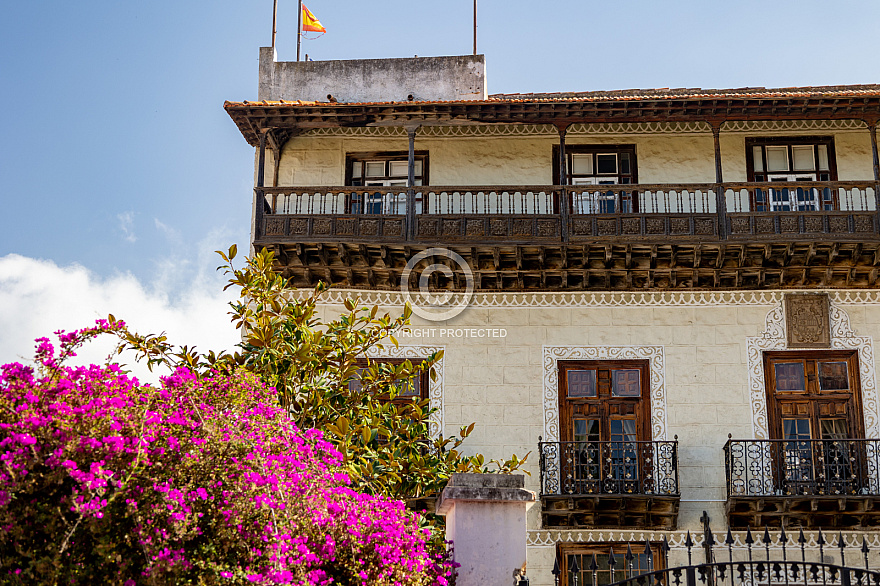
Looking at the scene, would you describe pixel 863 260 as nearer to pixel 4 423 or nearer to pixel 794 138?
pixel 794 138

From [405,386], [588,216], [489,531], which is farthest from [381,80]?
[489,531]

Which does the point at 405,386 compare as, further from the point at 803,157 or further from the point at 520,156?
the point at 803,157

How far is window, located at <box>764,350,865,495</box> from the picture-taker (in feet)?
44.7

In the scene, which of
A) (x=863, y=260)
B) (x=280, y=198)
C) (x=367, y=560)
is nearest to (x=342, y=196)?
(x=280, y=198)

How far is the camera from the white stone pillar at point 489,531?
7066mm

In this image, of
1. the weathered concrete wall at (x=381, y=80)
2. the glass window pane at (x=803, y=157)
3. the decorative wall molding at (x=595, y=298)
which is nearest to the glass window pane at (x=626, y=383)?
the decorative wall molding at (x=595, y=298)

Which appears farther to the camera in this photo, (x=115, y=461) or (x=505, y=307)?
(x=505, y=307)

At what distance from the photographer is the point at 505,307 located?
14836 millimetres

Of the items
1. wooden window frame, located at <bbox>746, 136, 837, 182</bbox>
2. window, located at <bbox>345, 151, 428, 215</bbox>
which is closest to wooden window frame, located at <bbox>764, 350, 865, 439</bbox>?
wooden window frame, located at <bbox>746, 136, 837, 182</bbox>

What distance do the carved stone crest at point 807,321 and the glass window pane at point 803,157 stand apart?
2.06 meters

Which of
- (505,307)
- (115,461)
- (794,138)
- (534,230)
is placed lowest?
(115,461)

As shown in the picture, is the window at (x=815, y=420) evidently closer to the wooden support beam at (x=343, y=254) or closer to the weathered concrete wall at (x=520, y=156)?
the weathered concrete wall at (x=520, y=156)

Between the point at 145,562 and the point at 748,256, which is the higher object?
the point at 748,256

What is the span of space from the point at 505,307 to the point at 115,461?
30.5 ft
